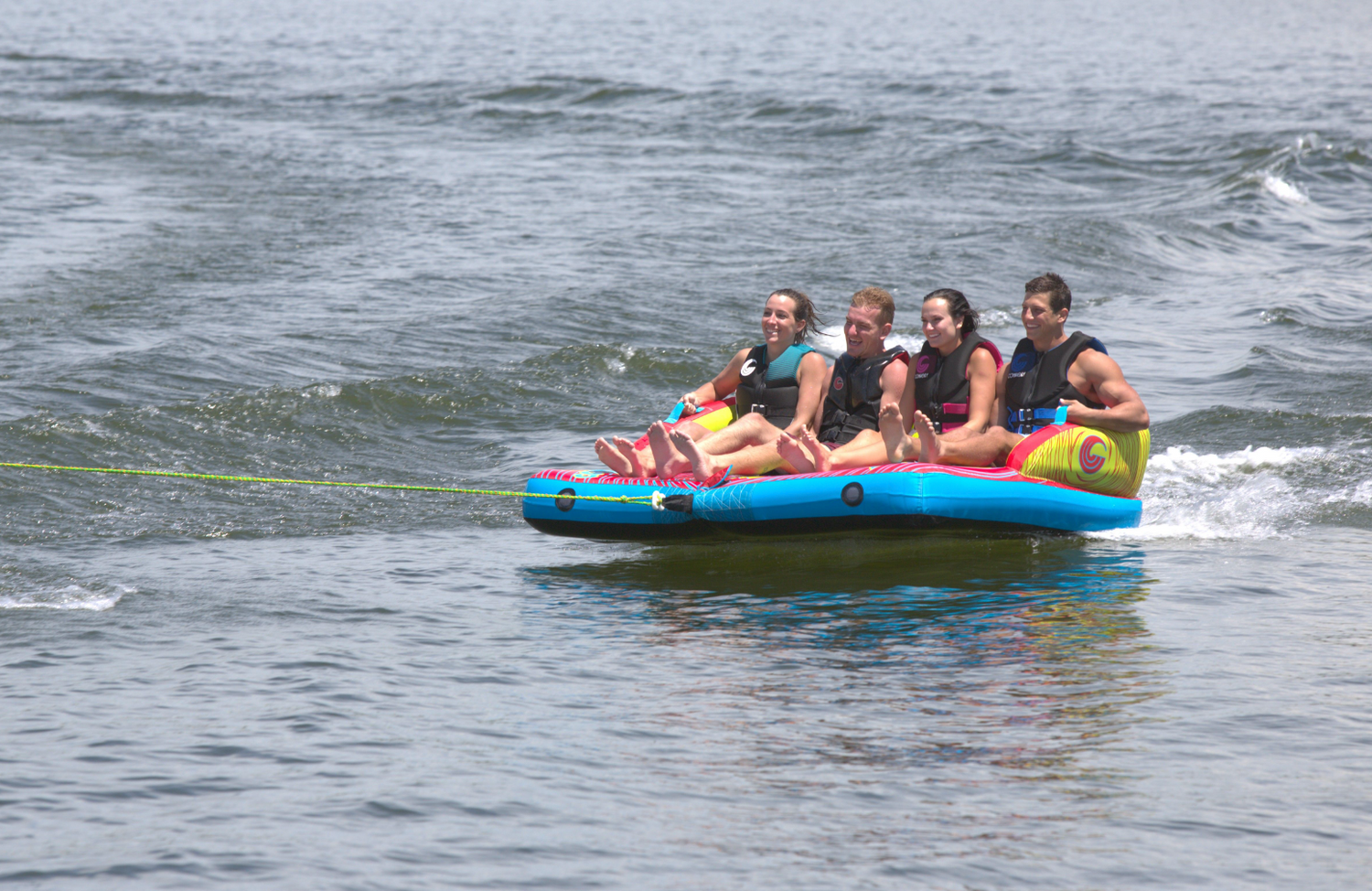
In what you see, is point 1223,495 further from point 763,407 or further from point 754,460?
point 754,460

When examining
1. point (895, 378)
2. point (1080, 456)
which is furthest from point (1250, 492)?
point (895, 378)

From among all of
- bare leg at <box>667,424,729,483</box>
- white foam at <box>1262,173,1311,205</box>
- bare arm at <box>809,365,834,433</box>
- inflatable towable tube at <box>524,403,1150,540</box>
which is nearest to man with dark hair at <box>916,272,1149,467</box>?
inflatable towable tube at <box>524,403,1150,540</box>

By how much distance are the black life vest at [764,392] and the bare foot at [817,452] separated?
402mm

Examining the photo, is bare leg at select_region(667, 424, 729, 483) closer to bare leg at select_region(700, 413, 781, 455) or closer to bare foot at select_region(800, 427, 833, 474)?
bare leg at select_region(700, 413, 781, 455)

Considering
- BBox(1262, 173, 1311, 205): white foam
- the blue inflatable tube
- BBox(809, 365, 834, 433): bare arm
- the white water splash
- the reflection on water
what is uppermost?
BBox(1262, 173, 1311, 205): white foam

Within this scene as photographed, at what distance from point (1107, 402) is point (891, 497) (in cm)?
125

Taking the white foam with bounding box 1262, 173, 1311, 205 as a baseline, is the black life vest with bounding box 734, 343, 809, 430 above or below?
below

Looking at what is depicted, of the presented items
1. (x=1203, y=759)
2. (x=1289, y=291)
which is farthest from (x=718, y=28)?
(x=1203, y=759)

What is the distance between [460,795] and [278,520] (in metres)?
3.71

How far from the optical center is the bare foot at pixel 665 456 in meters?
6.72

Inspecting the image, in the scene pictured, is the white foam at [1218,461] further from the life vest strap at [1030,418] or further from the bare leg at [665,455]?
the bare leg at [665,455]

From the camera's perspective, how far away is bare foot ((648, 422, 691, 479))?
6723 millimetres

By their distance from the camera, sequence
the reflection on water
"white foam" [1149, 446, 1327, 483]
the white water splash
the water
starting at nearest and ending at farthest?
the water
the reflection on water
the white water splash
"white foam" [1149, 446, 1327, 483]

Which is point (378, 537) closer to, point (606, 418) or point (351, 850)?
point (606, 418)
